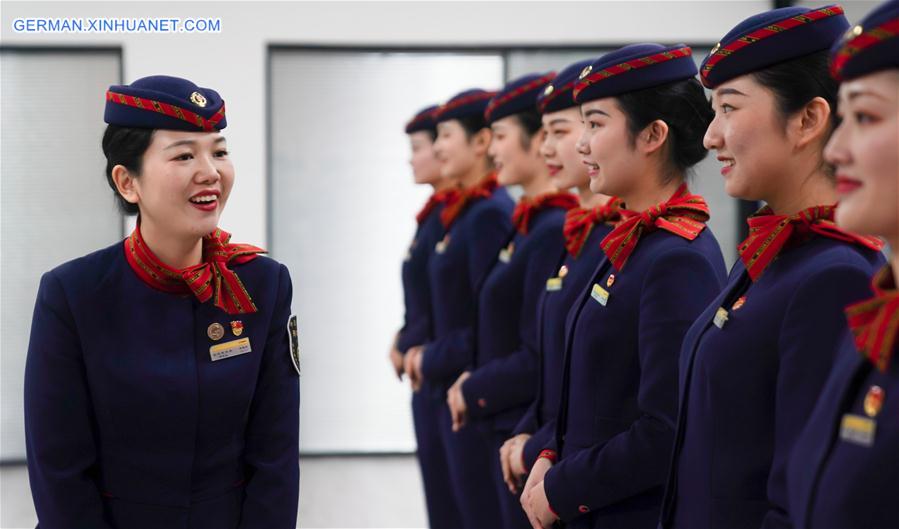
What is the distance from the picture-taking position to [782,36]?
1791 millimetres

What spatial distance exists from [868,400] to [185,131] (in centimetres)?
148

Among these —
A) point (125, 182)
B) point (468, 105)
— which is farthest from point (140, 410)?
point (468, 105)

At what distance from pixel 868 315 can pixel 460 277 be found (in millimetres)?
2952

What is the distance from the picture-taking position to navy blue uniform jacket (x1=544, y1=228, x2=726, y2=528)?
2.18m

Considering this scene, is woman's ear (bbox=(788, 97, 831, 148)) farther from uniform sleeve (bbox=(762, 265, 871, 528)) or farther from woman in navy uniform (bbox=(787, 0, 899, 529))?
Answer: woman in navy uniform (bbox=(787, 0, 899, 529))

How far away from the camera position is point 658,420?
220 cm

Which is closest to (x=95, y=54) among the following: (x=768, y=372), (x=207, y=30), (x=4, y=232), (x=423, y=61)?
(x=207, y=30)

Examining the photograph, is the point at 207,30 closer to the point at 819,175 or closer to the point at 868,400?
the point at 819,175

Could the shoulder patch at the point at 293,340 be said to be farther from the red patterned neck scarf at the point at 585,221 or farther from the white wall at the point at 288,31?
the white wall at the point at 288,31

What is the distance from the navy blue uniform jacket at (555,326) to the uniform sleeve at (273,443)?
27.1 inches

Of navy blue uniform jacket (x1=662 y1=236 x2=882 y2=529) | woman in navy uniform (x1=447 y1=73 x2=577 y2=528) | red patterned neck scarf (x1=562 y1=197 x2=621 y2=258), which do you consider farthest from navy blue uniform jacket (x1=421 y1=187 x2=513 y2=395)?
navy blue uniform jacket (x1=662 y1=236 x2=882 y2=529)

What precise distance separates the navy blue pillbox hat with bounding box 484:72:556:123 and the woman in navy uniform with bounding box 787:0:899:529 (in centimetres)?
250

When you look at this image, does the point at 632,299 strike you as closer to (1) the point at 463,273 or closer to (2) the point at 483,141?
(1) the point at 463,273

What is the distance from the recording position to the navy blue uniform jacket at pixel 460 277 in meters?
4.04
